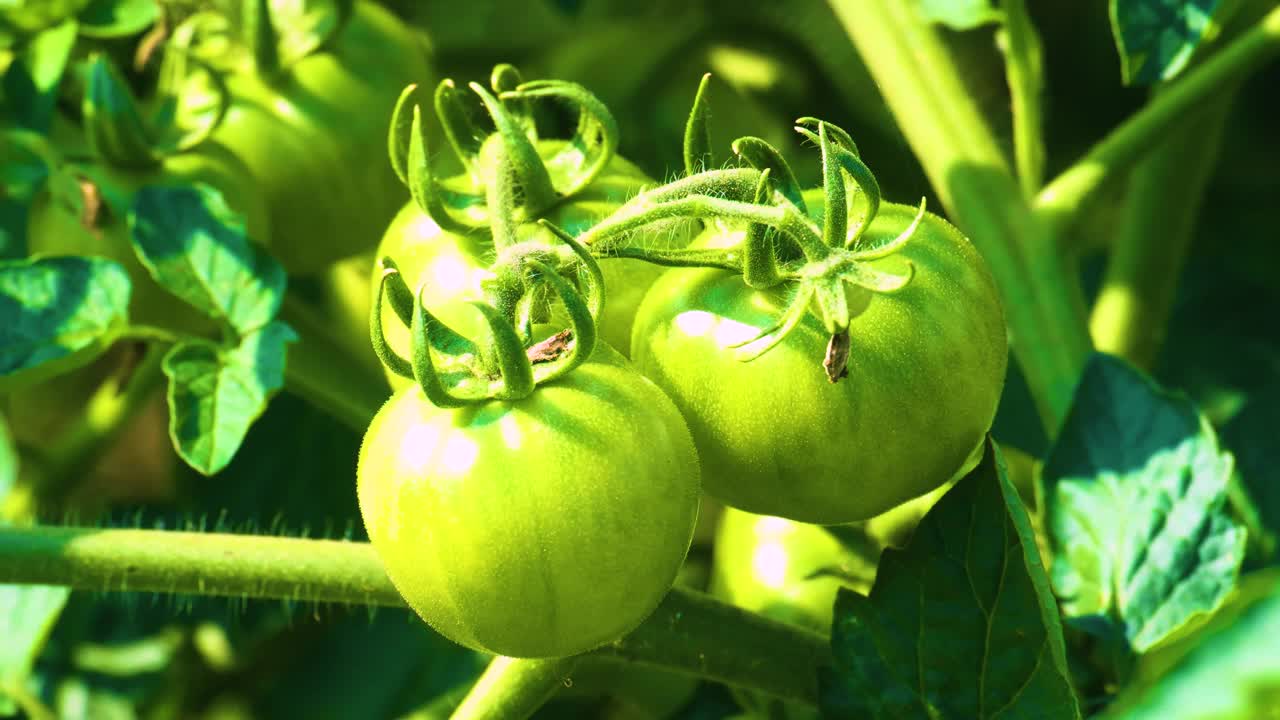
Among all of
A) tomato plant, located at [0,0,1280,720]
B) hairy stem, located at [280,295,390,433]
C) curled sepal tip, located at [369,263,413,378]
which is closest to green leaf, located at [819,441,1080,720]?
tomato plant, located at [0,0,1280,720]

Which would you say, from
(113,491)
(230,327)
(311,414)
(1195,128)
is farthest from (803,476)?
(113,491)

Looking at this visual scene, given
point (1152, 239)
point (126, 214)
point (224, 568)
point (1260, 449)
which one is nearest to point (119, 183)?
point (126, 214)

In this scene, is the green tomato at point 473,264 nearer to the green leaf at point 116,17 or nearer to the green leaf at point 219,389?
the green leaf at point 219,389

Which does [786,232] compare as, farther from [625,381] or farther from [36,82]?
[36,82]

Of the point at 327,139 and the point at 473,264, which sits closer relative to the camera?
the point at 473,264

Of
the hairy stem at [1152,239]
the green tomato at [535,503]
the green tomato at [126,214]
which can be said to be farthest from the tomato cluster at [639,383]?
the hairy stem at [1152,239]
